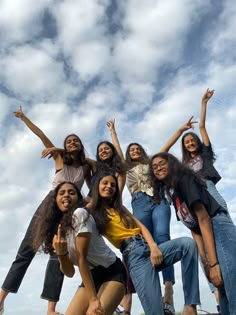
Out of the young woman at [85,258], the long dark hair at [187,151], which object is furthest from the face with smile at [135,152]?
the young woman at [85,258]

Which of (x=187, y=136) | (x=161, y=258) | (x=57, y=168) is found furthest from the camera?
(x=187, y=136)

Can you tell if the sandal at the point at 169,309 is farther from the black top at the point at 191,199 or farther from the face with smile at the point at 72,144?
the face with smile at the point at 72,144

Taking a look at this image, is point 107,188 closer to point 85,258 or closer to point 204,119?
point 85,258

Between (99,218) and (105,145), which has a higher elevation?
(105,145)

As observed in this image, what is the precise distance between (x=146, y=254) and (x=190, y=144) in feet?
10.7

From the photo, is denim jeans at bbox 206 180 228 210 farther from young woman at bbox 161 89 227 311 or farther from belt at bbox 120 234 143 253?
belt at bbox 120 234 143 253

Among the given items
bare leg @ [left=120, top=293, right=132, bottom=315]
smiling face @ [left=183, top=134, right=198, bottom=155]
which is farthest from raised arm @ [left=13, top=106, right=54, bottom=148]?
bare leg @ [left=120, top=293, right=132, bottom=315]

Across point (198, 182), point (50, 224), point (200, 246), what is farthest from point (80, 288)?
point (198, 182)

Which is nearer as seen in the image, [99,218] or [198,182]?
[198,182]

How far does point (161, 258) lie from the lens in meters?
4.64

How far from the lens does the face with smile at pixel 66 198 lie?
518cm

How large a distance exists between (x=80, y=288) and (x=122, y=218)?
104 centimetres

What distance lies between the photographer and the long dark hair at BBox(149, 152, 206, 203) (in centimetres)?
441

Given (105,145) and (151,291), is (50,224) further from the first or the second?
(105,145)
